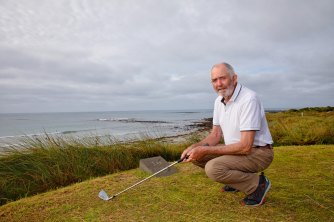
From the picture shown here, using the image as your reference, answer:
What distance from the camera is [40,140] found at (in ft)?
19.0

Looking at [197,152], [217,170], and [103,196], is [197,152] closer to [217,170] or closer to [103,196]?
[217,170]

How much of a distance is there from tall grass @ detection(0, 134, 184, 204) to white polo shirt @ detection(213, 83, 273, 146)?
2969 mm

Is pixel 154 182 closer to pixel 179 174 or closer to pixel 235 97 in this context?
pixel 179 174

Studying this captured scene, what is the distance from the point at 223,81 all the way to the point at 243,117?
474mm

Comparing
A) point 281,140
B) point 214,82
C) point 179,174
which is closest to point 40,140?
point 179,174

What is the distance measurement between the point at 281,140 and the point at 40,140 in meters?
6.70

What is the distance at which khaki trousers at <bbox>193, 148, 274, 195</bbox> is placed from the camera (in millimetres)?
3072

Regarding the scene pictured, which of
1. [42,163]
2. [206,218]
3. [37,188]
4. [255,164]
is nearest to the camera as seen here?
[206,218]

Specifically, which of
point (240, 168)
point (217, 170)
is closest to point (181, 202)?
point (217, 170)

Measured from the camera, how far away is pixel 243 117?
118 inches

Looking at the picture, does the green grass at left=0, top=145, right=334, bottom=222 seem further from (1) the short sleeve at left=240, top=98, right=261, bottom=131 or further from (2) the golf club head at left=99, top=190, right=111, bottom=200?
(1) the short sleeve at left=240, top=98, right=261, bottom=131

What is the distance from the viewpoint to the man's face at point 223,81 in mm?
3188

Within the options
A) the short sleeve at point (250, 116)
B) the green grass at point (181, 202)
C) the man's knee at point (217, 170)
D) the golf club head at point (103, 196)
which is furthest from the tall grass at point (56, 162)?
the short sleeve at point (250, 116)

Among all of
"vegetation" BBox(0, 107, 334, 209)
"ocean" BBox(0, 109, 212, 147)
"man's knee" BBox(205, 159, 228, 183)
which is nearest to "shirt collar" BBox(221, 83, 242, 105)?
"man's knee" BBox(205, 159, 228, 183)
